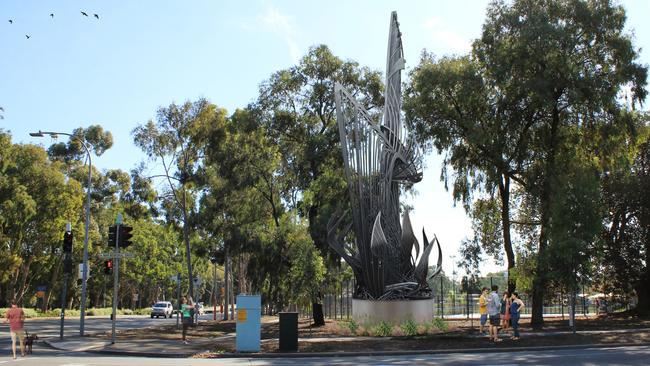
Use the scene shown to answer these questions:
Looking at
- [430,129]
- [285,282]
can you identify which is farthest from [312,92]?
[285,282]

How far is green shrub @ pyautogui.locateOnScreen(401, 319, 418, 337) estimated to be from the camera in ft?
79.2

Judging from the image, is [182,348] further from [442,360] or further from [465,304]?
[465,304]

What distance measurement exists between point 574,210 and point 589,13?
9.63 metres

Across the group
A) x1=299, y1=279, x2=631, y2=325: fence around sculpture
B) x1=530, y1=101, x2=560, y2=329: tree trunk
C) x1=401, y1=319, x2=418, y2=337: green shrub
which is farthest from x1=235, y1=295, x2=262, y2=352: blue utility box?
x1=299, y1=279, x2=631, y2=325: fence around sculpture

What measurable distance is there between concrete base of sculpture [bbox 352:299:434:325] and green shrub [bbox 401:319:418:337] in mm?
463

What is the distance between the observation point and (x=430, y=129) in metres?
31.4

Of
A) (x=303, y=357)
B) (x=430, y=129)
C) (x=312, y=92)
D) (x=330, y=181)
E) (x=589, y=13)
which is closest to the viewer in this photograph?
(x=303, y=357)

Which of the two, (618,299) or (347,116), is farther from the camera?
(618,299)

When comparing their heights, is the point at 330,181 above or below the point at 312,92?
below

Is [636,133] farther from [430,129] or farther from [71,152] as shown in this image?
[71,152]

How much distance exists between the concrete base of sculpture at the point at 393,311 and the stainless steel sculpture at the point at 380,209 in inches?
18.7

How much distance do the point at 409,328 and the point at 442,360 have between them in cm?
892

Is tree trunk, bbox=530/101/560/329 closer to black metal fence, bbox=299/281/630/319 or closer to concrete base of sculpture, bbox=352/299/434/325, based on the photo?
black metal fence, bbox=299/281/630/319

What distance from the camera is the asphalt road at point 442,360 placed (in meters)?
14.6
